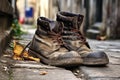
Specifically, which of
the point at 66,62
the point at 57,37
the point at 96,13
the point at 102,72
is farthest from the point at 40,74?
the point at 96,13

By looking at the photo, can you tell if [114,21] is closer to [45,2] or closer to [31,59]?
[31,59]

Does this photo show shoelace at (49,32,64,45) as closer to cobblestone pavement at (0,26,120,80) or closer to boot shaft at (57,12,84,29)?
boot shaft at (57,12,84,29)

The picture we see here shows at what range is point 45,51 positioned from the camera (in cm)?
265

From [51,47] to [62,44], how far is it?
99 millimetres

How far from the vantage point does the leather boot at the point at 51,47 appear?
97.2 inches

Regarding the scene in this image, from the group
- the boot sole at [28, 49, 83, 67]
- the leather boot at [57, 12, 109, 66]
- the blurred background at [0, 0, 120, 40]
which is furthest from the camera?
the blurred background at [0, 0, 120, 40]

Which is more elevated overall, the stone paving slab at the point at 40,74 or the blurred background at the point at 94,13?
the stone paving slab at the point at 40,74

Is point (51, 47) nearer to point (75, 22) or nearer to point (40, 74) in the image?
point (75, 22)

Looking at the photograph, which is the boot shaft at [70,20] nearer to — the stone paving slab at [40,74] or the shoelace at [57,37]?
the shoelace at [57,37]

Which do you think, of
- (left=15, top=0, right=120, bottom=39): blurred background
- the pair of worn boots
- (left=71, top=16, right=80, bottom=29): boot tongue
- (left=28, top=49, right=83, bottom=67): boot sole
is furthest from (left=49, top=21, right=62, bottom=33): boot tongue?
(left=15, top=0, right=120, bottom=39): blurred background

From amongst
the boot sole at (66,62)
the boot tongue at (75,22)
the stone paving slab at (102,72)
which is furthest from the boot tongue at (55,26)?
the stone paving slab at (102,72)

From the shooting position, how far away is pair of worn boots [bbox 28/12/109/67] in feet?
8.22

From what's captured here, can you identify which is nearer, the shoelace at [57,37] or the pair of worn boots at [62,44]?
the pair of worn boots at [62,44]

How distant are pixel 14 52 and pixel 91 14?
765cm
